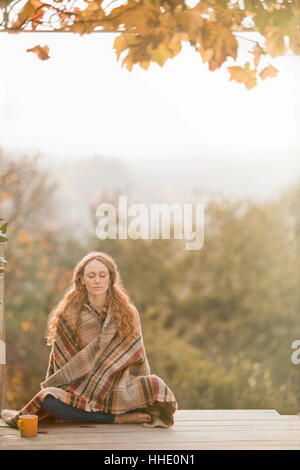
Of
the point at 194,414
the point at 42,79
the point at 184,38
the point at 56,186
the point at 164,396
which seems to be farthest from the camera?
the point at 42,79

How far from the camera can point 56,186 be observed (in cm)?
718

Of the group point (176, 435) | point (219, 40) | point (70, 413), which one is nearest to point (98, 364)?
point (70, 413)

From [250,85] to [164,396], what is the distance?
1508mm

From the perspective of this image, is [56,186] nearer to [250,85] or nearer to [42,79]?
[42,79]

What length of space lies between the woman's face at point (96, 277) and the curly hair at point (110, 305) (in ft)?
0.10

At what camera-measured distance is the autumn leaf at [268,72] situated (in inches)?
101

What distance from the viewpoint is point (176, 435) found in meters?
2.67

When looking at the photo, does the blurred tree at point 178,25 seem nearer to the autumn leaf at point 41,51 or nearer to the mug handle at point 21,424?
the autumn leaf at point 41,51

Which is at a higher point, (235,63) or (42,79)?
(42,79)

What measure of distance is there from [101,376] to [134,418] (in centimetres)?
26

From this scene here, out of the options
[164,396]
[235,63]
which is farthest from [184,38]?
[164,396]

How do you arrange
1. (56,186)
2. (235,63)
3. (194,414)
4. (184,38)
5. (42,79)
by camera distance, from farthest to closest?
(42,79) < (56,186) < (194,414) < (235,63) < (184,38)

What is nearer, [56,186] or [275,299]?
[56,186]

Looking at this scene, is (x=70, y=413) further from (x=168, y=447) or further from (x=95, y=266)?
(x=95, y=266)
